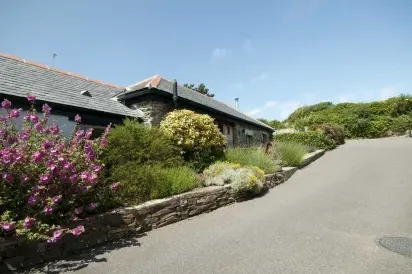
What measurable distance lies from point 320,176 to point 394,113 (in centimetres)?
2306

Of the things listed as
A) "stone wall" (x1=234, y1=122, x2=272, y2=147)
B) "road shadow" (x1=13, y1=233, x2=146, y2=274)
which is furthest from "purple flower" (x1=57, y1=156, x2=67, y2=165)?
"stone wall" (x1=234, y1=122, x2=272, y2=147)

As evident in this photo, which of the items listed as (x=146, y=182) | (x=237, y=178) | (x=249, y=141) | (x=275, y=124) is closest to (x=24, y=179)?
(x=146, y=182)

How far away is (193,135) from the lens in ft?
34.2

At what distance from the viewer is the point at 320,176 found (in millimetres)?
13227

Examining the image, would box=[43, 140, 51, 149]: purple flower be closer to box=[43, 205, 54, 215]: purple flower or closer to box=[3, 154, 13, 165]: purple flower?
box=[3, 154, 13, 165]: purple flower

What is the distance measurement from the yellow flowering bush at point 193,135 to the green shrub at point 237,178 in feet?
2.78

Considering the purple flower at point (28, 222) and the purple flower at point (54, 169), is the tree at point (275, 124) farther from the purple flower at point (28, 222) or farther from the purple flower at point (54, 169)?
the purple flower at point (28, 222)

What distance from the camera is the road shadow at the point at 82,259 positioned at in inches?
179

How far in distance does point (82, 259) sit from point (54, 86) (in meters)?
8.05

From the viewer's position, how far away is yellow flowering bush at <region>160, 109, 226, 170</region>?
10438 millimetres

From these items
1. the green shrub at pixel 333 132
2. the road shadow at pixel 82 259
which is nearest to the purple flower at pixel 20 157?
the road shadow at pixel 82 259

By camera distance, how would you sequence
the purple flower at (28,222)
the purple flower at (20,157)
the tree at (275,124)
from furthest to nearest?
the tree at (275,124)
the purple flower at (20,157)
the purple flower at (28,222)

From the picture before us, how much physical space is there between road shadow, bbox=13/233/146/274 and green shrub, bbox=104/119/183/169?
205 cm

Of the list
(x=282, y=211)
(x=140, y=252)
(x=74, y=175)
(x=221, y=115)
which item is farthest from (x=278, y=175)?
(x=74, y=175)
